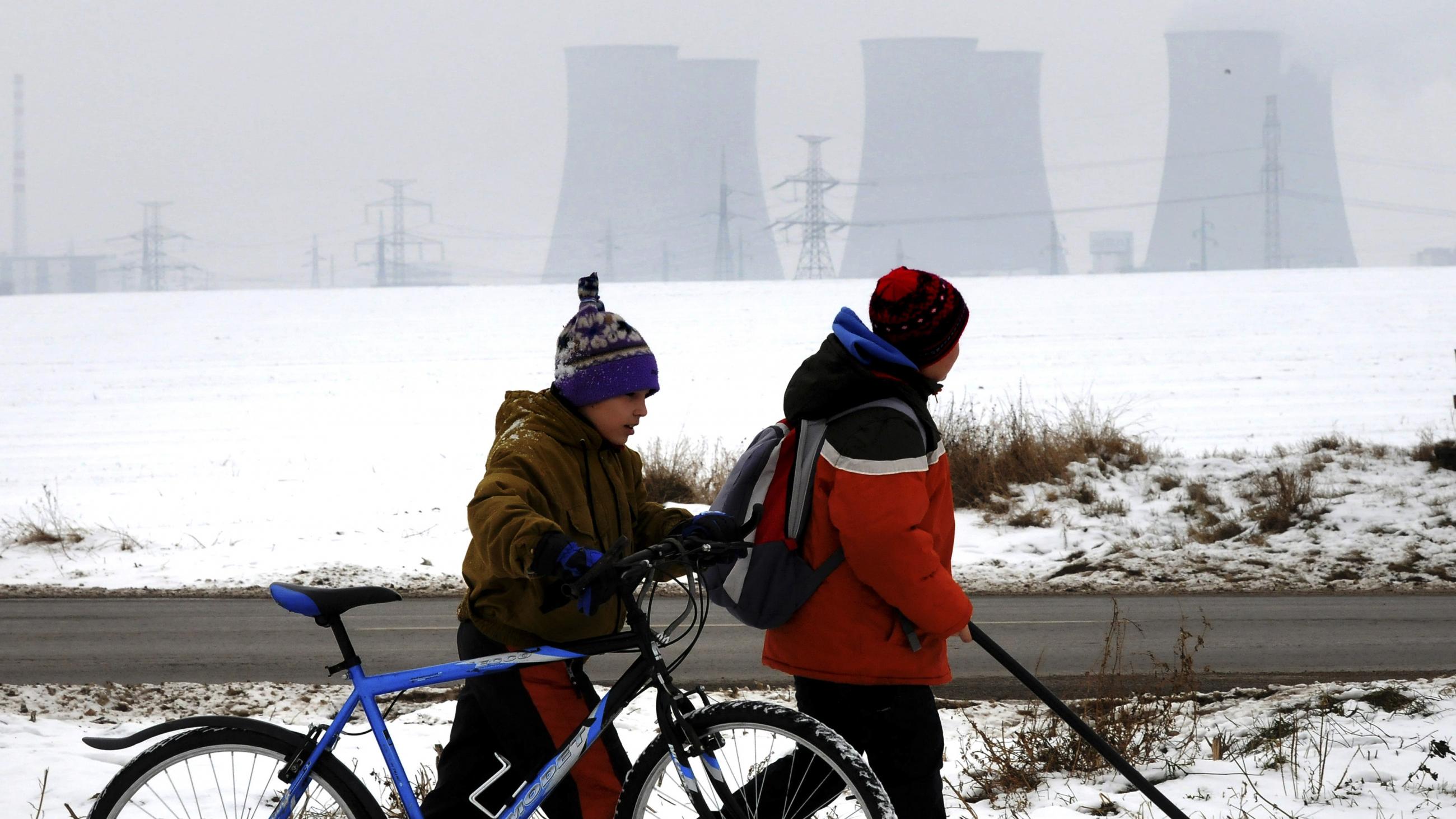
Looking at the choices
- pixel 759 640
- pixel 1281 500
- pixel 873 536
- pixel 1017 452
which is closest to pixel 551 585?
pixel 873 536

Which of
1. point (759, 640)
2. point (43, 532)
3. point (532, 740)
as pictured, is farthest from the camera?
point (43, 532)

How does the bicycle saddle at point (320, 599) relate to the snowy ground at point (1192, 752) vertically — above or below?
above

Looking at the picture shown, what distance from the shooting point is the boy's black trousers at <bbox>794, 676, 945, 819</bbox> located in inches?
116

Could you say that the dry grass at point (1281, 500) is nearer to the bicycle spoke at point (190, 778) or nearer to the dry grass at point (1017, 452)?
the dry grass at point (1017, 452)

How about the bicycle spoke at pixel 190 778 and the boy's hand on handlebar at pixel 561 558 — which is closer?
the boy's hand on handlebar at pixel 561 558

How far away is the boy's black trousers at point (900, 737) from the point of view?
2.95m

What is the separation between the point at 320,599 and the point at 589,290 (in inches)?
40.0

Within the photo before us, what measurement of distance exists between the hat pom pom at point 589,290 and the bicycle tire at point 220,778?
4.00 feet

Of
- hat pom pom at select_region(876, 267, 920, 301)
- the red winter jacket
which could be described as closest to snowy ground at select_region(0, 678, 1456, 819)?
the red winter jacket

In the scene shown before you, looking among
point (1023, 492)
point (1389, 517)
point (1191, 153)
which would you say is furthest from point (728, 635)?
point (1191, 153)

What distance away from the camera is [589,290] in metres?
3.29

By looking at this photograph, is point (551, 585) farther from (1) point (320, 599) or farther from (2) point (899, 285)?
(2) point (899, 285)

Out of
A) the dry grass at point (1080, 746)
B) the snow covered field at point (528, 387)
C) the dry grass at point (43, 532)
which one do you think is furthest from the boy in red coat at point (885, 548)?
the dry grass at point (43, 532)

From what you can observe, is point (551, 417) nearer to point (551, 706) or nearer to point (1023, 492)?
point (551, 706)
